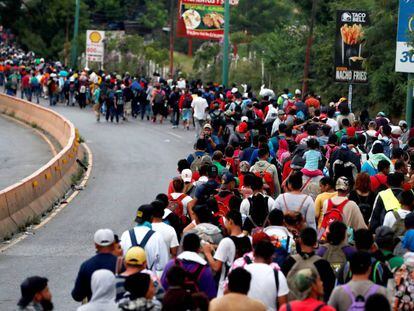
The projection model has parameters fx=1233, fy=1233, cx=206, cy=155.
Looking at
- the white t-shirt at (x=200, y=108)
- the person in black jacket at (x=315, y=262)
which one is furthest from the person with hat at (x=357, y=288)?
the white t-shirt at (x=200, y=108)

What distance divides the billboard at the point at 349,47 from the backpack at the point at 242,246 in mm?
17357

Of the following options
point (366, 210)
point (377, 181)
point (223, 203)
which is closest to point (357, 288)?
point (366, 210)

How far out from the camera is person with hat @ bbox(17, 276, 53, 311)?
374 inches

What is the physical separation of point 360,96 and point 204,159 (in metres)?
22.5

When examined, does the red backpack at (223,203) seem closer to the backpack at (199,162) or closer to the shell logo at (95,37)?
the backpack at (199,162)

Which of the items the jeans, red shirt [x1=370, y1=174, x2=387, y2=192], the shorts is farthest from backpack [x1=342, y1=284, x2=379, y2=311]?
the jeans

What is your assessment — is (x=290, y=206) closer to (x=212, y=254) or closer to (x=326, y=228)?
(x=326, y=228)

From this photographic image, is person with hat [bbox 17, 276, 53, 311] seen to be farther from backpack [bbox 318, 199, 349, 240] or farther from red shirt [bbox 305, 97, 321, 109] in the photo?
red shirt [bbox 305, 97, 321, 109]

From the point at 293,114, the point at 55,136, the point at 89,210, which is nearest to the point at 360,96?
the point at 55,136

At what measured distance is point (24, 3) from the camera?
261ft

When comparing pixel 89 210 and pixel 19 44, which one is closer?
pixel 89 210

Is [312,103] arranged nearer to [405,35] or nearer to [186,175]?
[405,35]

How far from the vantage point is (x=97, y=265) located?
10.8 metres

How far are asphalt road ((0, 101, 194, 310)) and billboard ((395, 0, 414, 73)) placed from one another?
5.98 metres
